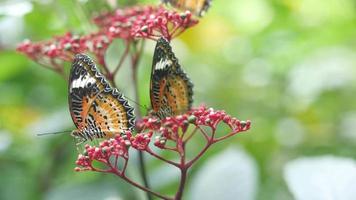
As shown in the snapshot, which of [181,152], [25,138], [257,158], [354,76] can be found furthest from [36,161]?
[354,76]

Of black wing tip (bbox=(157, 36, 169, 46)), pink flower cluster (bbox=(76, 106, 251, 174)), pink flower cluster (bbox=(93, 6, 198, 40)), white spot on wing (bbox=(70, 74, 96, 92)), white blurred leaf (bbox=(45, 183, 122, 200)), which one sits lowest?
white blurred leaf (bbox=(45, 183, 122, 200))

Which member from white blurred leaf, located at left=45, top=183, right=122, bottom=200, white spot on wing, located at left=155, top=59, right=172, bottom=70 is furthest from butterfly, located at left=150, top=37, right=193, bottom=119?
white blurred leaf, located at left=45, top=183, right=122, bottom=200

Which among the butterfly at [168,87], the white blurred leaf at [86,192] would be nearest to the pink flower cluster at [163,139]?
the butterfly at [168,87]

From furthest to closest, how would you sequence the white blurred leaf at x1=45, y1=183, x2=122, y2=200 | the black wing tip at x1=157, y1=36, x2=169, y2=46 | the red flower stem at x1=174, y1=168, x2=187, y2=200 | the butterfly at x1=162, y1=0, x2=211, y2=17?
the white blurred leaf at x1=45, y1=183, x2=122, y2=200 < the butterfly at x1=162, y1=0, x2=211, y2=17 < the black wing tip at x1=157, y1=36, x2=169, y2=46 < the red flower stem at x1=174, y1=168, x2=187, y2=200

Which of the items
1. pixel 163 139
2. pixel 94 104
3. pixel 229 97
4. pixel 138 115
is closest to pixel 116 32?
pixel 94 104

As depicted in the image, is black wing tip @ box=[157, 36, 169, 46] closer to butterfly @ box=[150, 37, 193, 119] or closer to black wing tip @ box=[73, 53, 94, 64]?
butterfly @ box=[150, 37, 193, 119]

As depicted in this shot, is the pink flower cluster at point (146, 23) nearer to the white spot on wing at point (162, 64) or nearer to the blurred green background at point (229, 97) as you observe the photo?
the white spot on wing at point (162, 64)
